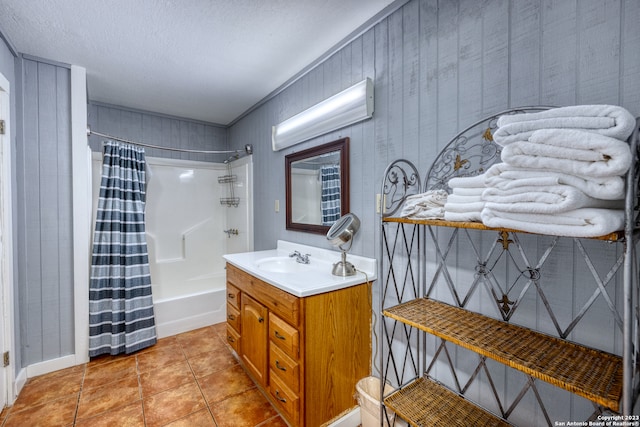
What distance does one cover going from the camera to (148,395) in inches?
73.5

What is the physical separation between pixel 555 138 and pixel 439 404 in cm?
109

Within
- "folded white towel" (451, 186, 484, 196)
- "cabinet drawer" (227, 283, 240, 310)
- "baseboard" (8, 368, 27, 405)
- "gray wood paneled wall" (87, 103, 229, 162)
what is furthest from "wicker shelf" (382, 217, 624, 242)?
"gray wood paneled wall" (87, 103, 229, 162)

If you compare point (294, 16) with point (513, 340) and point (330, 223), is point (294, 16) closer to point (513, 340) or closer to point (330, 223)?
point (330, 223)

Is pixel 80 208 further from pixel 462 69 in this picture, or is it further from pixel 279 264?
pixel 462 69

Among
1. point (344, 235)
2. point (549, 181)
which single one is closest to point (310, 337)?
point (344, 235)

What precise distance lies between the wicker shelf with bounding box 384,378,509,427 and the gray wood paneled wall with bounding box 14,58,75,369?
96.9 inches

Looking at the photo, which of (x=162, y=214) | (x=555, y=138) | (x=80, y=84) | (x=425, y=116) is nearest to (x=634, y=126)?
(x=555, y=138)

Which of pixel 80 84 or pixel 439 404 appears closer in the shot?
pixel 439 404

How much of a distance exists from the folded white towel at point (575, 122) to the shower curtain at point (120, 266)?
271 cm

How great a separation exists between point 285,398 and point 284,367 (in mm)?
161

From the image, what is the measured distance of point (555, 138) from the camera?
0.71 m

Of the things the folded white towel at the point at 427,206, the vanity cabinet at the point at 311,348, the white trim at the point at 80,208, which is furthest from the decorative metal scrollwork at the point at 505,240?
the white trim at the point at 80,208

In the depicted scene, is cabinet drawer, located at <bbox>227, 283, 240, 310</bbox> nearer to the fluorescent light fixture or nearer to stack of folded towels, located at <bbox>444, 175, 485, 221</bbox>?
the fluorescent light fixture

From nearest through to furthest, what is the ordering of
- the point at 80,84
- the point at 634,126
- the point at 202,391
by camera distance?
the point at 634,126, the point at 202,391, the point at 80,84
